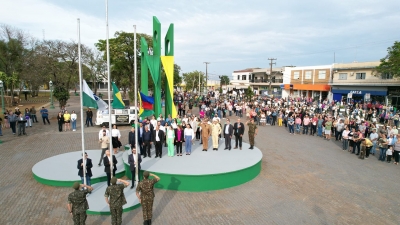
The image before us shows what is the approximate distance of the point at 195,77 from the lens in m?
70.8

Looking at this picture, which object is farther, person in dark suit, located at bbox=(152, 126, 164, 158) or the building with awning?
the building with awning

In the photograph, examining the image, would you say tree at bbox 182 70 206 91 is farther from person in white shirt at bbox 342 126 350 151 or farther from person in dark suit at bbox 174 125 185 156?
person in dark suit at bbox 174 125 185 156

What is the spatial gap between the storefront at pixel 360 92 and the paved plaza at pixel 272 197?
21.4 m

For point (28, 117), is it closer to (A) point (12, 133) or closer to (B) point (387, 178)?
(A) point (12, 133)

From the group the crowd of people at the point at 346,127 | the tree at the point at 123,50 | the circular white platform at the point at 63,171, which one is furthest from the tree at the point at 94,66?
the circular white platform at the point at 63,171

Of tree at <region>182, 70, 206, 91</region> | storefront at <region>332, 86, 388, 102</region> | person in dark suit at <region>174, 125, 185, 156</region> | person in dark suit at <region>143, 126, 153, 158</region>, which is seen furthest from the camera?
tree at <region>182, 70, 206, 91</region>

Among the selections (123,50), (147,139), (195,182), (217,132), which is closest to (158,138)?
(147,139)

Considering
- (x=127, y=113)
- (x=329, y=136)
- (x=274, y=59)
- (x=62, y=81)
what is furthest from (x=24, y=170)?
(x=274, y=59)

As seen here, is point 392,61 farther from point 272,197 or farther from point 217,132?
point 272,197

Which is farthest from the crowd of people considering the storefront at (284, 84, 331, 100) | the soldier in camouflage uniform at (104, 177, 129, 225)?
the storefront at (284, 84, 331, 100)

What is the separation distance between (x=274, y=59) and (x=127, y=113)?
28.5 metres

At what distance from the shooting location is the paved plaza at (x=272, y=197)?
7.49 meters

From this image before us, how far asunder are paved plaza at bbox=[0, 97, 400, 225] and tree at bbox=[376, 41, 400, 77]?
63.2ft

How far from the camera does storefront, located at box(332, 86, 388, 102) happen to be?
3328cm
